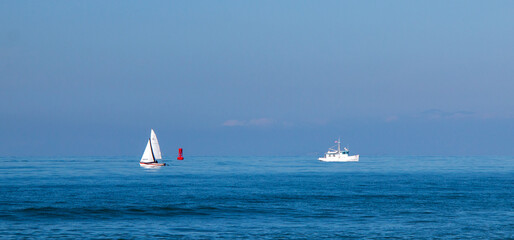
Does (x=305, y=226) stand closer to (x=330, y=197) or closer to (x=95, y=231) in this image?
(x=95, y=231)

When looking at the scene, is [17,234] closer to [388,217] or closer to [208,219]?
[208,219]

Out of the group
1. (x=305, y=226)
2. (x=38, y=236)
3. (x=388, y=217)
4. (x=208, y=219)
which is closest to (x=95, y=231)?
(x=38, y=236)

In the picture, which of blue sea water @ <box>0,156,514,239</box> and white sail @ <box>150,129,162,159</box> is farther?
white sail @ <box>150,129,162,159</box>

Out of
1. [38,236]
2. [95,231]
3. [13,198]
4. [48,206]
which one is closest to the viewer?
[38,236]

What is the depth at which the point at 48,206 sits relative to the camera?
5584cm

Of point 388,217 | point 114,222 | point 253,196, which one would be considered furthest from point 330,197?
point 114,222

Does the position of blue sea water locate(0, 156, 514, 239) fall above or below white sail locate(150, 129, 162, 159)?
below

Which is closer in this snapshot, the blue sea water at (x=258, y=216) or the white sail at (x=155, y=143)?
the blue sea water at (x=258, y=216)

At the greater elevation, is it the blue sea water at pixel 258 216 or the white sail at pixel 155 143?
the white sail at pixel 155 143

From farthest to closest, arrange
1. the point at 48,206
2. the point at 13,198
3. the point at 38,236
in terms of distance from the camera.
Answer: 1. the point at 13,198
2. the point at 48,206
3. the point at 38,236

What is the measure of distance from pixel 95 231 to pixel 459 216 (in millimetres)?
29452

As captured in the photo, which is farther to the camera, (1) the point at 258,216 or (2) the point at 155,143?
(2) the point at 155,143

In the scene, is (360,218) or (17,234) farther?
(360,218)

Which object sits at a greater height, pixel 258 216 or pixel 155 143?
pixel 155 143
